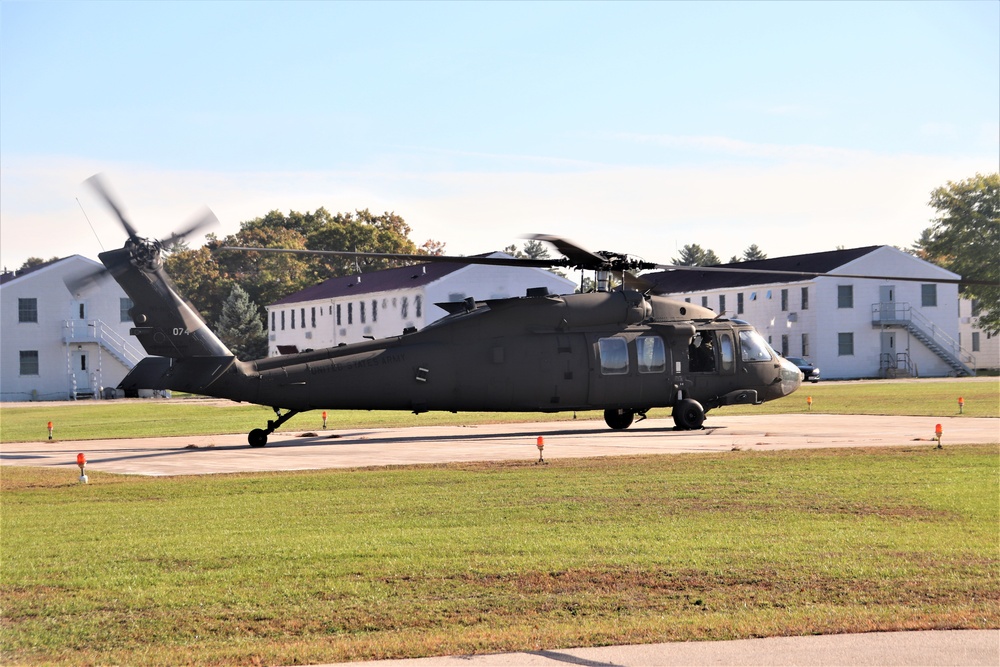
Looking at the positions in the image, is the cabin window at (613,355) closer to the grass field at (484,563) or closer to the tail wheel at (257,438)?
the tail wheel at (257,438)

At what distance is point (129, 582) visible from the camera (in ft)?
38.2

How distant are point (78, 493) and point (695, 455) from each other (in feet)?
39.2

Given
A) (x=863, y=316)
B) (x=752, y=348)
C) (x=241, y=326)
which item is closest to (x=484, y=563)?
(x=752, y=348)

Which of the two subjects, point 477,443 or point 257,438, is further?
point 257,438

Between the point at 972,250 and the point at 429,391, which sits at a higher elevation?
the point at 972,250

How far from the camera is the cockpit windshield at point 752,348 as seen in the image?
3250 centimetres

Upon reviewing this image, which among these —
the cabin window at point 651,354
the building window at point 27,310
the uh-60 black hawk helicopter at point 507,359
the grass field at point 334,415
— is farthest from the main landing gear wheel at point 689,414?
the building window at point 27,310

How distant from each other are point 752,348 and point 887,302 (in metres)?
56.7

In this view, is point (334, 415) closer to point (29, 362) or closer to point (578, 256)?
point (578, 256)

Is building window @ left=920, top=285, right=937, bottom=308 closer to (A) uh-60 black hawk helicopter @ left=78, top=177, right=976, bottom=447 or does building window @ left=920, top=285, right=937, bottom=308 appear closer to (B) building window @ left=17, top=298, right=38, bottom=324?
(A) uh-60 black hawk helicopter @ left=78, top=177, right=976, bottom=447

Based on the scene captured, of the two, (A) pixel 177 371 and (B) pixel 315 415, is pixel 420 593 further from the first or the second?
(B) pixel 315 415

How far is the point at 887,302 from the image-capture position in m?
85.1

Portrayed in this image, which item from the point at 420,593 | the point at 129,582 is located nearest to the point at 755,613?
the point at 420,593

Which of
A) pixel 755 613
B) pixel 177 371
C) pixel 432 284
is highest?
pixel 432 284
